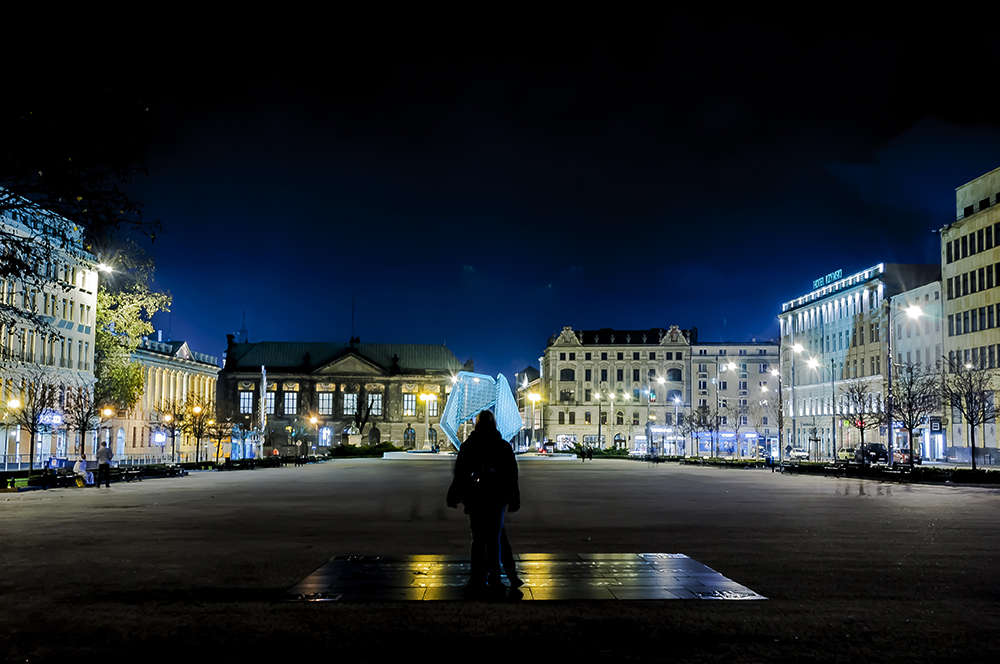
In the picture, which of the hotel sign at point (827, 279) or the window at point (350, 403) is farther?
the window at point (350, 403)

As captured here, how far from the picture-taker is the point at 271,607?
9.62 meters

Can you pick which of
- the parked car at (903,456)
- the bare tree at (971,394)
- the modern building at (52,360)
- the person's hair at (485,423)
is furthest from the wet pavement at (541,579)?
the parked car at (903,456)

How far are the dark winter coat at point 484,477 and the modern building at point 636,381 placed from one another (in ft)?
432

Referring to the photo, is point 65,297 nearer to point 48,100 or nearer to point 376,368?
point 48,100

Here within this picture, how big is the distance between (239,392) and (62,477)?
376 feet

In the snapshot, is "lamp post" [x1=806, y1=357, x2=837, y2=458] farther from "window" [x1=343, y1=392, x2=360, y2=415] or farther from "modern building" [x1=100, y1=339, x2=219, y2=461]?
"window" [x1=343, y1=392, x2=360, y2=415]

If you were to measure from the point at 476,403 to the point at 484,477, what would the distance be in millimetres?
14479

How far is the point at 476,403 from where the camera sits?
82.2 feet

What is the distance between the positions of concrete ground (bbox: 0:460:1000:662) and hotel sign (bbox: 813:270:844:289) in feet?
311

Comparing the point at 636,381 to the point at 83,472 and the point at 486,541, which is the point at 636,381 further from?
the point at 486,541

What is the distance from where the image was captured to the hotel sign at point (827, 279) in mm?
113756

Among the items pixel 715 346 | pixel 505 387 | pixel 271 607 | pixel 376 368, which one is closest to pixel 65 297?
pixel 505 387

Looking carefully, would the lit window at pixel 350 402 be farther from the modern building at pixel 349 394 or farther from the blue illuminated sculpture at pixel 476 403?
the blue illuminated sculpture at pixel 476 403

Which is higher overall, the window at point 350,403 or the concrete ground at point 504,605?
the window at point 350,403
